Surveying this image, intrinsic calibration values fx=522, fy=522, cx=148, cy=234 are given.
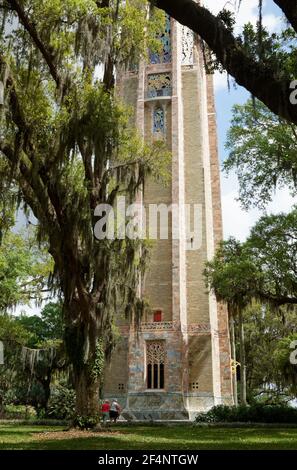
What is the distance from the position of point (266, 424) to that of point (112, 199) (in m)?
11.3

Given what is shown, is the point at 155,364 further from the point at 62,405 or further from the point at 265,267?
the point at 265,267

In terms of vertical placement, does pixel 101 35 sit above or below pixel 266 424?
above

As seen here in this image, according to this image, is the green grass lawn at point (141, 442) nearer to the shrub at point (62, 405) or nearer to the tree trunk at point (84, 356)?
the tree trunk at point (84, 356)

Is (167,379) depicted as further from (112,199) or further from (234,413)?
(112,199)

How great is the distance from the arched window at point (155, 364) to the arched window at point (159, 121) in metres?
12.9

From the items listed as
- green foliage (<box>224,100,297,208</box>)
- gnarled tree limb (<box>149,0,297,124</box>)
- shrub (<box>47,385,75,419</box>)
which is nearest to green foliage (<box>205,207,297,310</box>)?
green foliage (<box>224,100,297,208</box>)

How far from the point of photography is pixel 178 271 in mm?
28344

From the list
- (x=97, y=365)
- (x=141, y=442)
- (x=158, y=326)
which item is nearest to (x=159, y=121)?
(x=158, y=326)

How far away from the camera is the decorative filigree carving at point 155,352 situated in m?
27.3

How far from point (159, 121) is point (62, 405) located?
57.7 ft

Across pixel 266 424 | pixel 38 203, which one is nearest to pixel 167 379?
pixel 266 424

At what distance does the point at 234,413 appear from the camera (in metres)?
22.7

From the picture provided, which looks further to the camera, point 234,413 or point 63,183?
point 234,413
